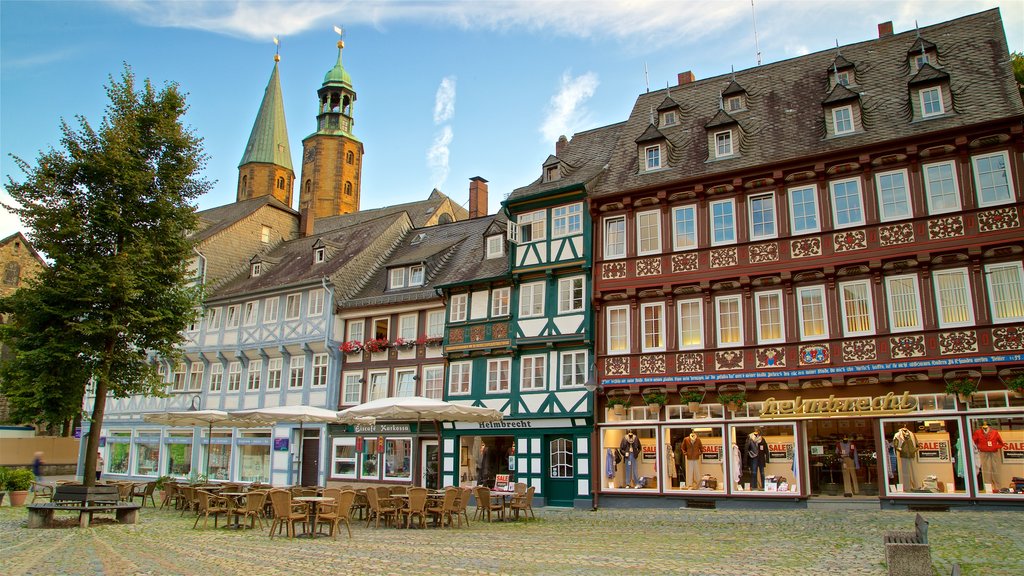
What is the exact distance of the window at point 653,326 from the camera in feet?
77.3

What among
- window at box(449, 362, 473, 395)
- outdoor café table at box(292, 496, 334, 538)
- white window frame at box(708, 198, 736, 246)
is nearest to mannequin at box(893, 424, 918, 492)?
white window frame at box(708, 198, 736, 246)

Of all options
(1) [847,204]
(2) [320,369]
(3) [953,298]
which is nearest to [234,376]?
(2) [320,369]

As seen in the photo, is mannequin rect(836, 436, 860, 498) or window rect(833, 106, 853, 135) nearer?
mannequin rect(836, 436, 860, 498)

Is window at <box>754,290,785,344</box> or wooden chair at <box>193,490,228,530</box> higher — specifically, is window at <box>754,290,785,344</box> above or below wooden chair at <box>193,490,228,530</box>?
above

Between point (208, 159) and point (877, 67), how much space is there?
20035mm

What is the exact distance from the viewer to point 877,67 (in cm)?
2442

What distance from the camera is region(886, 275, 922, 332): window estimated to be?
66.3 feet

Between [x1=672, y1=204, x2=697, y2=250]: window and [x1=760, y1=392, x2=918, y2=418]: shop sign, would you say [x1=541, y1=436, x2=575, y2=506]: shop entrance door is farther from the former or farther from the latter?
[x1=672, y1=204, x2=697, y2=250]: window

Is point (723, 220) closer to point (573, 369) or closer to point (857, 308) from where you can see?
point (857, 308)

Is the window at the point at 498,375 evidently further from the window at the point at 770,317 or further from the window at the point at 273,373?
the window at the point at 273,373

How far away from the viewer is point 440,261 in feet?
107

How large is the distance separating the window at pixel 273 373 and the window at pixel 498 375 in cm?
1154

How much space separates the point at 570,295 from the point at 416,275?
8508mm

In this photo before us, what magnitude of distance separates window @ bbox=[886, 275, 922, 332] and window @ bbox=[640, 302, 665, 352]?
240 inches
